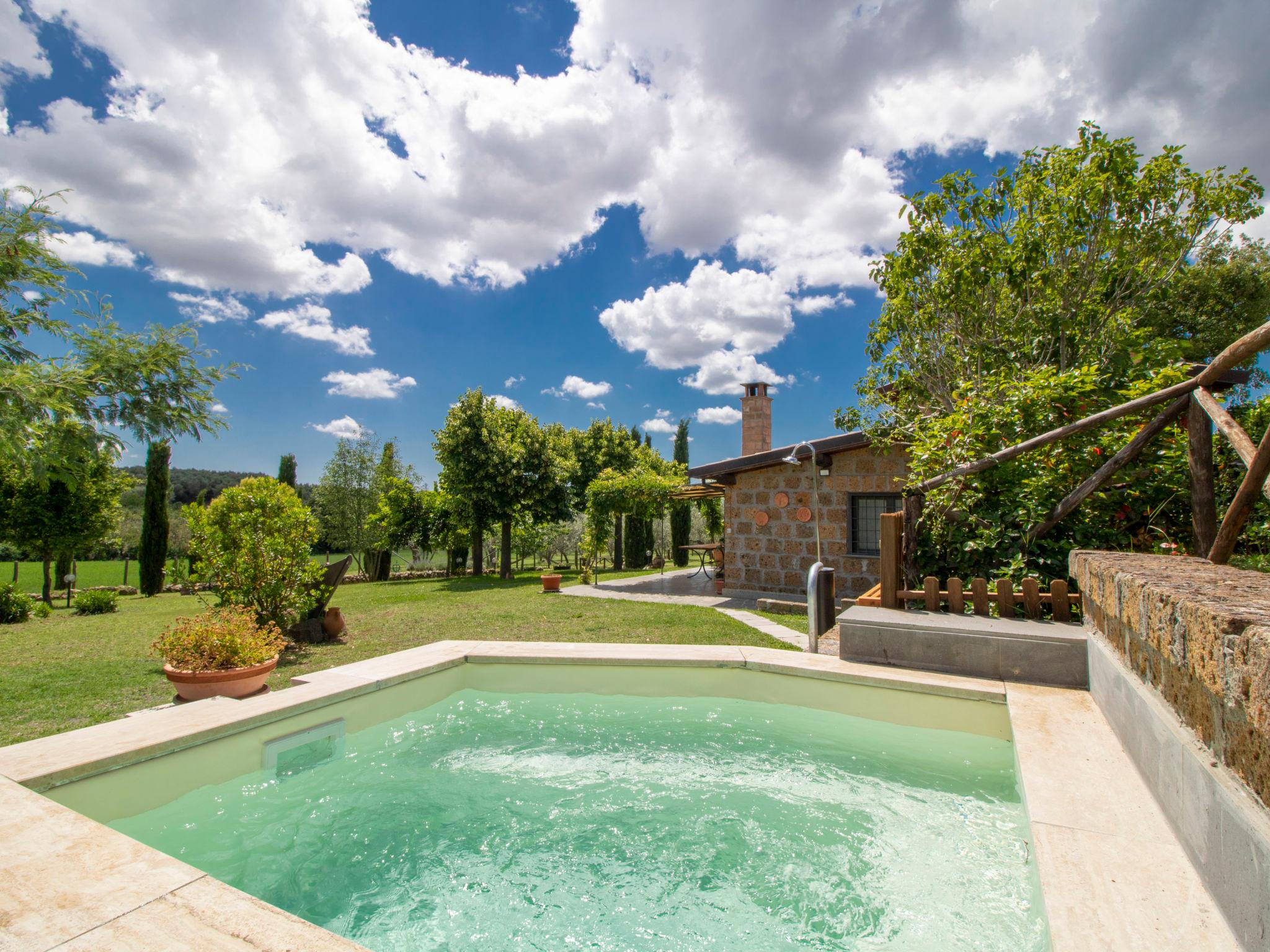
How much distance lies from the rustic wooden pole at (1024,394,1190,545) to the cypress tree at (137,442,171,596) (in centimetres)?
2423

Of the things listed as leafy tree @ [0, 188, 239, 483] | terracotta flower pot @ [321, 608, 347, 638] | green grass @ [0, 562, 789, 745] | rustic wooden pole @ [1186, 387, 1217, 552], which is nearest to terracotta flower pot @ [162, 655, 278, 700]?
green grass @ [0, 562, 789, 745]

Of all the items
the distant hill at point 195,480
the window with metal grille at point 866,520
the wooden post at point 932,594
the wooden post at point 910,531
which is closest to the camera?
the wooden post at point 932,594

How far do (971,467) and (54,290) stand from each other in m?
14.1

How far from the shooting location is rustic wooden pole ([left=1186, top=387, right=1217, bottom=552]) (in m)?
3.86

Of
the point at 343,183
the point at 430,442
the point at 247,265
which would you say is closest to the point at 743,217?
the point at 343,183

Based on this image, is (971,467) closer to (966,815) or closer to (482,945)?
(966,815)

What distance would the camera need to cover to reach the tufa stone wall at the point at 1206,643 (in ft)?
3.75

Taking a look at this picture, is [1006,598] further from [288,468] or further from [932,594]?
[288,468]

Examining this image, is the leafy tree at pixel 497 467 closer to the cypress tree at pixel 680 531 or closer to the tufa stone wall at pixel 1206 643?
the cypress tree at pixel 680 531

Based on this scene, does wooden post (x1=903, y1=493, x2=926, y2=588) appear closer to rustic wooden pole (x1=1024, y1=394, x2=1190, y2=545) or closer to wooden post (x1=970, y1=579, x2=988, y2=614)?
wooden post (x1=970, y1=579, x2=988, y2=614)

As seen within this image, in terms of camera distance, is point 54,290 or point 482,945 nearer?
point 482,945

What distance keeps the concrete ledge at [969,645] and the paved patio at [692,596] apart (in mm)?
594

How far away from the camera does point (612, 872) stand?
10.6ft

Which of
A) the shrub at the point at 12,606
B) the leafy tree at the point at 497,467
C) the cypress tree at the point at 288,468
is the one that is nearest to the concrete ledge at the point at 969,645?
the leafy tree at the point at 497,467
